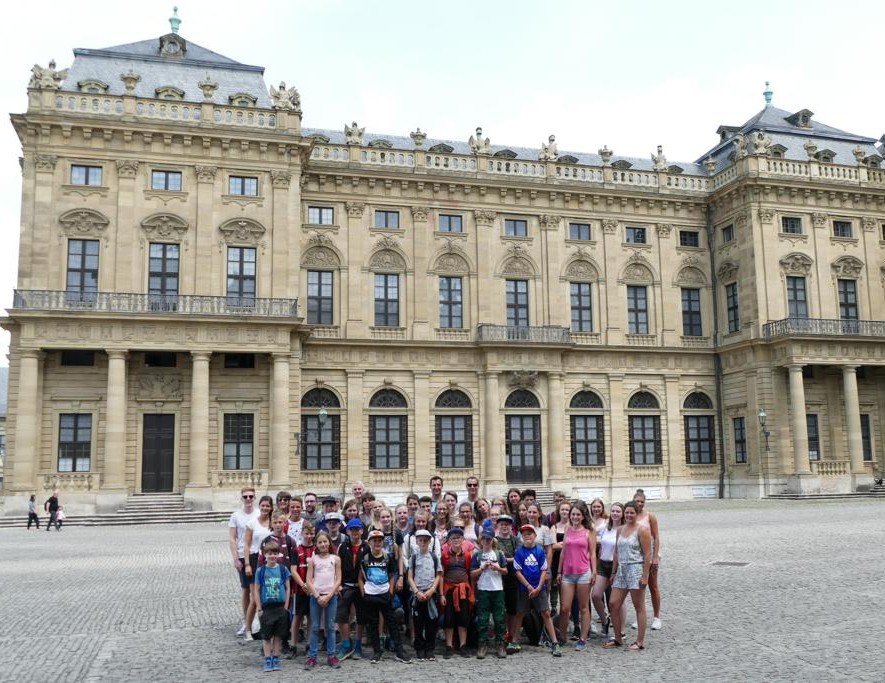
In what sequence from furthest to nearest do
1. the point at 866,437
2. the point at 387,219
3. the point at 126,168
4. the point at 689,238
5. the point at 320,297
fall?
the point at 689,238 → the point at 866,437 → the point at 387,219 → the point at 320,297 → the point at 126,168

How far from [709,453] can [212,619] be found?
36.4m

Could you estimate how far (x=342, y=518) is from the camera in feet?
39.5

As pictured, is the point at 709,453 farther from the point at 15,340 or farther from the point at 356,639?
the point at 356,639

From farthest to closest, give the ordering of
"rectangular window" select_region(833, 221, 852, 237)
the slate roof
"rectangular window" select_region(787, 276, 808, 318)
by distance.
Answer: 1. "rectangular window" select_region(833, 221, 852, 237)
2. "rectangular window" select_region(787, 276, 808, 318)
3. the slate roof

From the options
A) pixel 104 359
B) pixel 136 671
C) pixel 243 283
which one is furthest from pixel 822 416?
pixel 136 671

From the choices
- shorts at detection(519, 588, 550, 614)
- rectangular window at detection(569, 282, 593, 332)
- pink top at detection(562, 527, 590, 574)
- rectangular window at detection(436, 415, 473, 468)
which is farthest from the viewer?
rectangular window at detection(569, 282, 593, 332)

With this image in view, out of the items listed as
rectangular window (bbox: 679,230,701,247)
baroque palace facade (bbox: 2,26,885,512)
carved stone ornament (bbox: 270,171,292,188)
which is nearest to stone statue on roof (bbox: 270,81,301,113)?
baroque palace facade (bbox: 2,26,885,512)

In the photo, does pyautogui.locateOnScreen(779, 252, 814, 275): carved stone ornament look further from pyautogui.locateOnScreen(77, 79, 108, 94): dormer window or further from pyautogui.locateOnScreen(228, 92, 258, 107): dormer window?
pyautogui.locateOnScreen(77, 79, 108, 94): dormer window

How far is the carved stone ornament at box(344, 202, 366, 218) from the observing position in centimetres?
4109

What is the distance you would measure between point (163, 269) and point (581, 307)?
821 inches

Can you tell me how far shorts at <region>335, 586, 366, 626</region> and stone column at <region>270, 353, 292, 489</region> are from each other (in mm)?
24674

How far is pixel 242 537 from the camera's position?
12.3m

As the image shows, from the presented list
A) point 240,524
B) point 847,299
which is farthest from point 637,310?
point 240,524

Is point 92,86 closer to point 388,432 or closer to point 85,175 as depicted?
point 85,175
